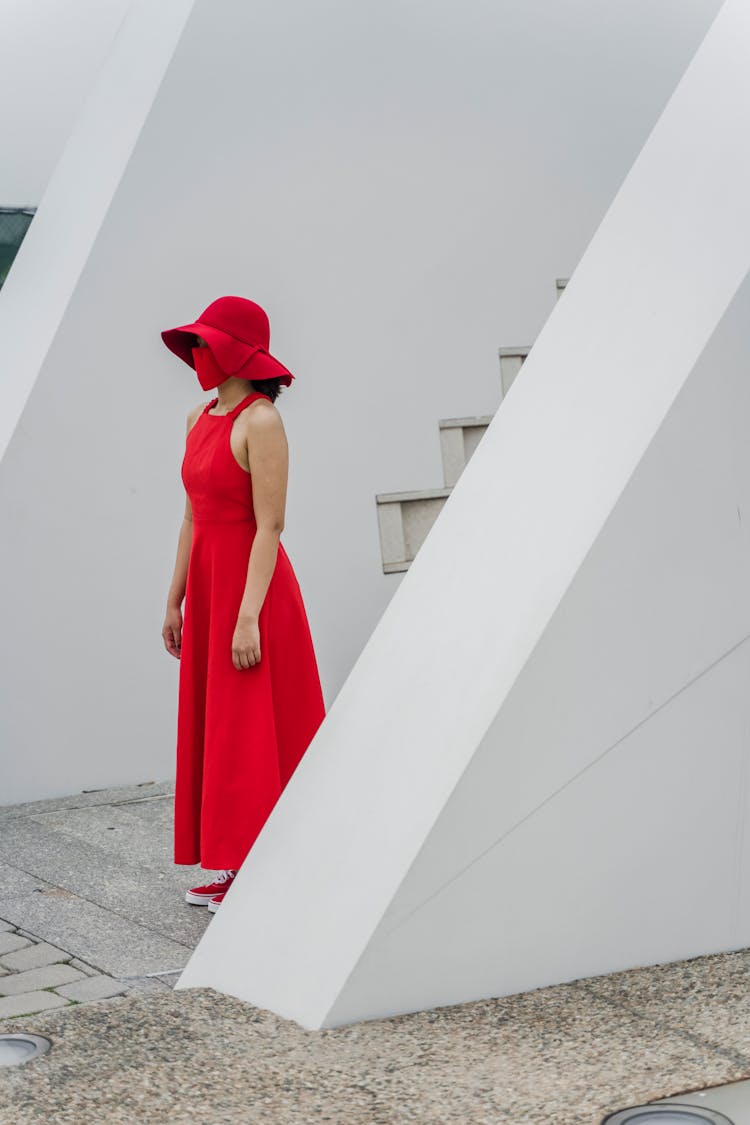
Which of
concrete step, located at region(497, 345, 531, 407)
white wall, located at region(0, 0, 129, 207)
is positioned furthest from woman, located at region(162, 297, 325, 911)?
white wall, located at region(0, 0, 129, 207)

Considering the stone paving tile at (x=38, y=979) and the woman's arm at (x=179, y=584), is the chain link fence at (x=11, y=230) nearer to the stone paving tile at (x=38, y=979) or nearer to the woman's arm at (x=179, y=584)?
the woman's arm at (x=179, y=584)

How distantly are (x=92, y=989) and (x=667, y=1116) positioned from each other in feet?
4.80

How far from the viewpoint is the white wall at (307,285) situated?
463 cm

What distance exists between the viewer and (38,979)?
10.4 feet

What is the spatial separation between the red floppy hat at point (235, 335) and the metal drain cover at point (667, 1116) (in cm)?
208

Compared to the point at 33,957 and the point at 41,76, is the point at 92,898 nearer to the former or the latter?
the point at 33,957

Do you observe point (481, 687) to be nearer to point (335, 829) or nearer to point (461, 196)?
point (335, 829)

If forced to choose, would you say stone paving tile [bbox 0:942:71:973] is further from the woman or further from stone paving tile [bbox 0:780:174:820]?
stone paving tile [bbox 0:780:174:820]

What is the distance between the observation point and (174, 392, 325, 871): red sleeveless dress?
3545 millimetres

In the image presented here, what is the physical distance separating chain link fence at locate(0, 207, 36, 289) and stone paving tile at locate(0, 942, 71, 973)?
289cm

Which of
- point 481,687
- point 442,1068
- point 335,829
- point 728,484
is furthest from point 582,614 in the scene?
point 442,1068

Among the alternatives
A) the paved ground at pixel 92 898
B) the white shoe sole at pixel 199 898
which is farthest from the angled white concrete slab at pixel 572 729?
the white shoe sole at pixel 199 898

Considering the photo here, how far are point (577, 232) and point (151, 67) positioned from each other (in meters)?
1.76

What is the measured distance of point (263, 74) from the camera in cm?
488
